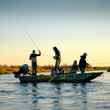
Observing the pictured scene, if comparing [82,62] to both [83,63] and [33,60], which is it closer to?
[83,63]

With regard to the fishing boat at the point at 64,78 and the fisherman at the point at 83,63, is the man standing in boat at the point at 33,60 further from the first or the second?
the fisherman at the point at 83,63

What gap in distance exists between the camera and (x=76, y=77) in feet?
120

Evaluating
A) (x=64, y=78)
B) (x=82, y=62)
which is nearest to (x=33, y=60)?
(x=64, y=78)

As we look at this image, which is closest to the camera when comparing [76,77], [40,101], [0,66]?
[40,101]

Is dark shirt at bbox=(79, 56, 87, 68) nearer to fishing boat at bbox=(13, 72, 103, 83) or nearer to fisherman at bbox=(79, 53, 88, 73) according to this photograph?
fisherman at bbox=(79, 53, 88, 73)

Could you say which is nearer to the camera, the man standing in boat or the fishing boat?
the fishing boat

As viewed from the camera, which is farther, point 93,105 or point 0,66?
point 0,66

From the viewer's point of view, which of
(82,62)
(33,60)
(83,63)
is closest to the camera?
(83,63)

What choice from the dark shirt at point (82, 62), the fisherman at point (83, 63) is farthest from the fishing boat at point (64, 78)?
the dark shirt at point (82, 62)

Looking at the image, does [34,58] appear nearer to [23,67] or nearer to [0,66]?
[23,67]

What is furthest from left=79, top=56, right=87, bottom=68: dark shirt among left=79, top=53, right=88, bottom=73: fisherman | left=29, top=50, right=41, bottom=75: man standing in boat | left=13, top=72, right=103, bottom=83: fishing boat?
left=29, top=50, right=41, bottom=75: man standing in boat

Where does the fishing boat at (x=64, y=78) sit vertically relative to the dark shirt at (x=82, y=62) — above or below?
below

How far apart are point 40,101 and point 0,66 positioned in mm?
72935

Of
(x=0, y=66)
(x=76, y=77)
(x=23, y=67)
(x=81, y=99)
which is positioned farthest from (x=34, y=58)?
(x=0, y=66)
